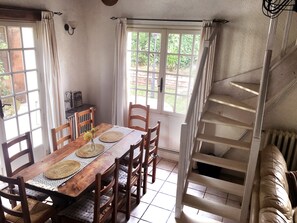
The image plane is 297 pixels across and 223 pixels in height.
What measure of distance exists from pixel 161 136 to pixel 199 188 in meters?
1.15

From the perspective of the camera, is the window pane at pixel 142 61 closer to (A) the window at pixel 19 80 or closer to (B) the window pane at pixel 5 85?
(A) the window at pixel 19 80

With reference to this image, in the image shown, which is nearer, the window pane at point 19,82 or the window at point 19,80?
the window at point 19,80

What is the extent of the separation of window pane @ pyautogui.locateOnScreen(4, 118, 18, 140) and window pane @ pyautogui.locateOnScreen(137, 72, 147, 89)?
203cm

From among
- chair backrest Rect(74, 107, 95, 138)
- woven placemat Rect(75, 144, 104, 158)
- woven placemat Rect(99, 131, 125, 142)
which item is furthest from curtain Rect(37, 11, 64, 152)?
woven placemat Rect(75, 144, 104, 158)

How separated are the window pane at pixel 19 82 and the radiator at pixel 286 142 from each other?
3.51 m

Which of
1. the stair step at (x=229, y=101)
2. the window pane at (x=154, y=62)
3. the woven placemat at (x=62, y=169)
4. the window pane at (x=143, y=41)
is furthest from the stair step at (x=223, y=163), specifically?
the window pane at (x=143, y=41)

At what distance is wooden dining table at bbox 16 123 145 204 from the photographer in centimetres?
216

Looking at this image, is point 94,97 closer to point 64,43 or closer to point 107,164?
point 64,43

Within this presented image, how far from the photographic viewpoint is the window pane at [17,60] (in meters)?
3.29

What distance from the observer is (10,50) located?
3.22m

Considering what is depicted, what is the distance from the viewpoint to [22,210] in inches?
78.9

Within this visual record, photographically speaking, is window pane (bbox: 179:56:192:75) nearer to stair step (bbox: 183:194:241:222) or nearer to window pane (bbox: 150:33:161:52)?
window pane (bbox: 150:33:161:52)

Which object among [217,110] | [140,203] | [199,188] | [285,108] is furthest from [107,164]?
[285,108]

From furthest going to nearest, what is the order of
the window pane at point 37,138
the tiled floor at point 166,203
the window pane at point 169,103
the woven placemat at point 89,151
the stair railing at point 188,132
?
the window pane at point 169,103 < the window pane at point 37,138 < the tiled floor at point 166,203 < the woven placemat at point 89,151 < the stair railing at point 188,132
